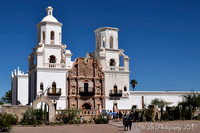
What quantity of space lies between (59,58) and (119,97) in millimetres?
10614

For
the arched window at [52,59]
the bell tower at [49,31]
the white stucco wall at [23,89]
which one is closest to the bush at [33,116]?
the arched window at [52,59]

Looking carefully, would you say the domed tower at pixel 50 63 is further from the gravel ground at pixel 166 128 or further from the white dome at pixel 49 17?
the gravel ground at pixel 166 128

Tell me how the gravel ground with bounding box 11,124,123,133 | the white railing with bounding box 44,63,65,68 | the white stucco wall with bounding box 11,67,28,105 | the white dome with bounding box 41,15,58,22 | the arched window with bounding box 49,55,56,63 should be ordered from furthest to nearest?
the white stucco wall with bounding box 11,67,28,105 → the white dome with bounding box 41,15,58,22 → the arched window with bounding box 49,55,56,63 → the white railing with bounding box 44,63,65,68 → the gravel ground with bounding box 11,124,123,133

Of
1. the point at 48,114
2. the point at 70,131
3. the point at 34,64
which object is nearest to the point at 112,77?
the point at 34,64

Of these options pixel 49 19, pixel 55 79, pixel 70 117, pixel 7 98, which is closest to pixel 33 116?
pixel 70 117

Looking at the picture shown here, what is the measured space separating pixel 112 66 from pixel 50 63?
9.54m

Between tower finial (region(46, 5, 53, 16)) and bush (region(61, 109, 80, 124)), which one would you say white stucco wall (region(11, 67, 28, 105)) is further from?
bush (region(61, 109, 80, 124))

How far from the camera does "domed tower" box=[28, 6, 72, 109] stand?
43719mm

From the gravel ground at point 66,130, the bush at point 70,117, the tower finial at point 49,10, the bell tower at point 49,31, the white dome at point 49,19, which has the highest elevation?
the tower finial at point 49,10

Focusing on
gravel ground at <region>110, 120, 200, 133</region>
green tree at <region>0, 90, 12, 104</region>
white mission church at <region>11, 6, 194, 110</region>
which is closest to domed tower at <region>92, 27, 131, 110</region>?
Result: white mission church at <region>11, 6, 194, 110</region>

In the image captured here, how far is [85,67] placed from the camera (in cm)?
4712

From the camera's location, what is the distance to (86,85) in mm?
46875

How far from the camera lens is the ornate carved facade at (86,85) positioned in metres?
45.2

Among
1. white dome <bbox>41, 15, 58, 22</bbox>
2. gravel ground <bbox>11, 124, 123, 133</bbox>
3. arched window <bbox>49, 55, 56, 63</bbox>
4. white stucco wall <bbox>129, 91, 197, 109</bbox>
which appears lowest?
gravel ground <bbox>11, 124, 123, 133</bbox>
